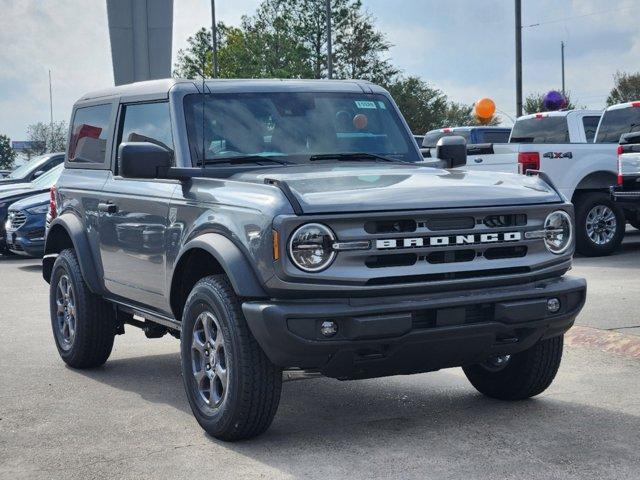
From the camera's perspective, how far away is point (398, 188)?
538cm

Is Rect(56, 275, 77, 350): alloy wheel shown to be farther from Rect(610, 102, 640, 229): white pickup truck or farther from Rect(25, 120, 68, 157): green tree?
Rect(25, 120, 68, 157): green tree

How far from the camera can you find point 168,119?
664cm

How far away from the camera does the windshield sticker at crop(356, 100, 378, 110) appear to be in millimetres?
6977

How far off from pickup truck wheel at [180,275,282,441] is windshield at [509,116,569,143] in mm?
11272

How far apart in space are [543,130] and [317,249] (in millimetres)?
11789

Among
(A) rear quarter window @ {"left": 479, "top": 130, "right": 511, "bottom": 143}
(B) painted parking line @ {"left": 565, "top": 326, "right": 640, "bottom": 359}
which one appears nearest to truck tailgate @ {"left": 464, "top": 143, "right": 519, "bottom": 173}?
(A) rear quarter window @ {"left": 479, "top": 130, "right": 511, "bottom": 143}

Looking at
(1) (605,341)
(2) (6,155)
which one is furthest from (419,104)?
(2) (6,155)

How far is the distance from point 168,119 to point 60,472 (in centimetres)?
237

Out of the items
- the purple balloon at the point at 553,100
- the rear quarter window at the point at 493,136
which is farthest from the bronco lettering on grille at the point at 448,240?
the rear quarter window at the point at 493,136

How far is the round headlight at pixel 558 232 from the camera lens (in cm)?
563

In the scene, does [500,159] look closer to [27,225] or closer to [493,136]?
[493,136]

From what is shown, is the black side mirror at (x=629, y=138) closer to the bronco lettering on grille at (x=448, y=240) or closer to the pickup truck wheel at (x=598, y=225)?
the pickup truck wheel at (x=598, y=225)

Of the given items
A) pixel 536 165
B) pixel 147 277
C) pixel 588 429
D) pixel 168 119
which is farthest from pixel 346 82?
pixel 536 165

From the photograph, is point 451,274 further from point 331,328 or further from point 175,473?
point 175,473
